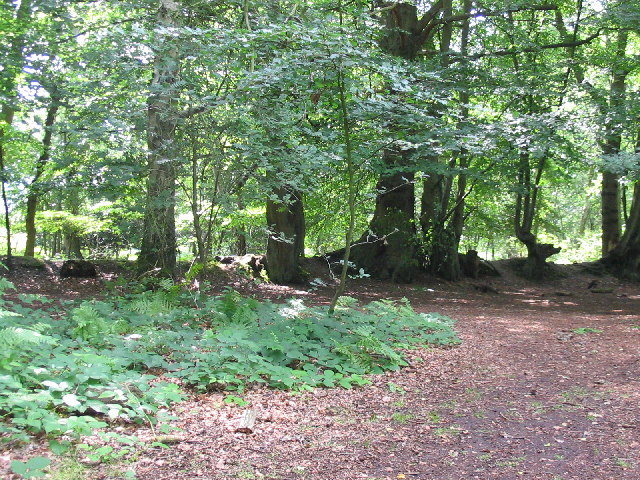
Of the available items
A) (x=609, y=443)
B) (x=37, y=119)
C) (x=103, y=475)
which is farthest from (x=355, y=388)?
(x=37, y=119)

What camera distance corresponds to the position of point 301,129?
6.33 m

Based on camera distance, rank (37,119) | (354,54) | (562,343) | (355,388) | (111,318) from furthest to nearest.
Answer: (37,119)
(562,343)
(111,318)
(354,54)
(355,388)

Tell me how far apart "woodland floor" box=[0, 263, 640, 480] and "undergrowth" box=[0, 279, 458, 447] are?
7.5 inches

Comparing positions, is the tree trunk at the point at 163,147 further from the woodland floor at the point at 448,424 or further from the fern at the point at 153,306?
the woodland floor at the point at 448,424

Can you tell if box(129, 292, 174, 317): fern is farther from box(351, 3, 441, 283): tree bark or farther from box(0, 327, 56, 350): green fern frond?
box(351, 3, 441, 283): tree bark

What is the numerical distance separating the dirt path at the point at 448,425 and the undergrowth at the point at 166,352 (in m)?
0.26

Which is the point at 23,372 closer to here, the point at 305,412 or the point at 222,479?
the point at 222,479

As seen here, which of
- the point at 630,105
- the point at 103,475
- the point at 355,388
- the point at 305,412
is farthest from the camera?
the point at 630,105

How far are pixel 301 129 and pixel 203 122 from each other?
3.84ft

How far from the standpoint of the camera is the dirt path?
2852mm

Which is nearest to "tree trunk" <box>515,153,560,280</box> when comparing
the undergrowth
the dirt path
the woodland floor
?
the woodland floor

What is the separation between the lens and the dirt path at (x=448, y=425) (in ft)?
9.36

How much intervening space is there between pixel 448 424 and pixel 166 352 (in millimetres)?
2446

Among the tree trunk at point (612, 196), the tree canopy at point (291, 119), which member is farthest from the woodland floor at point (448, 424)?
the tree trunk at point (612, 196)
